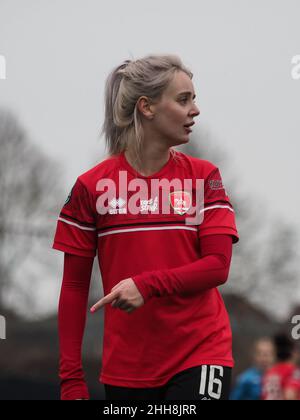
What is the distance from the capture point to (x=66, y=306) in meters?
5.59

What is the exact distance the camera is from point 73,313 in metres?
5.59

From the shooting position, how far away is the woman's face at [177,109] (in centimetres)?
552

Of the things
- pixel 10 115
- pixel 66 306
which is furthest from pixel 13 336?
pixel 66 306

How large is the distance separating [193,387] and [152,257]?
66 cm

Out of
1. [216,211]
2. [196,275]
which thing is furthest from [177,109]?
[196,275]

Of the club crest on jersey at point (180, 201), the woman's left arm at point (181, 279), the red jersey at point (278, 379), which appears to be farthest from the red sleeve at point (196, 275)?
the red jersey at point (278, 379)

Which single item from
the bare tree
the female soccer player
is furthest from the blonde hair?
the bare tree

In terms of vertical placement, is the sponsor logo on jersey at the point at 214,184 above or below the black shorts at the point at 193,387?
above

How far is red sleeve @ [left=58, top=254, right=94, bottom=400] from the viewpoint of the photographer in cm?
553

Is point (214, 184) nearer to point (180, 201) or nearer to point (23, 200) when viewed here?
point (180, 201)

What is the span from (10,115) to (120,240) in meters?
31.3

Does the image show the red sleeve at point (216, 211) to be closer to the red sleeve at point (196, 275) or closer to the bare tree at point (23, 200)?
the red sleeve at point (196, 275)

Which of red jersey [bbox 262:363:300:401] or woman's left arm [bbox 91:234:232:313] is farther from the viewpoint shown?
red jersey [bbox 262:363:300:401]

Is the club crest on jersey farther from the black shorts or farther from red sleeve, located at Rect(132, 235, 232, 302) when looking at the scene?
the black shorts
